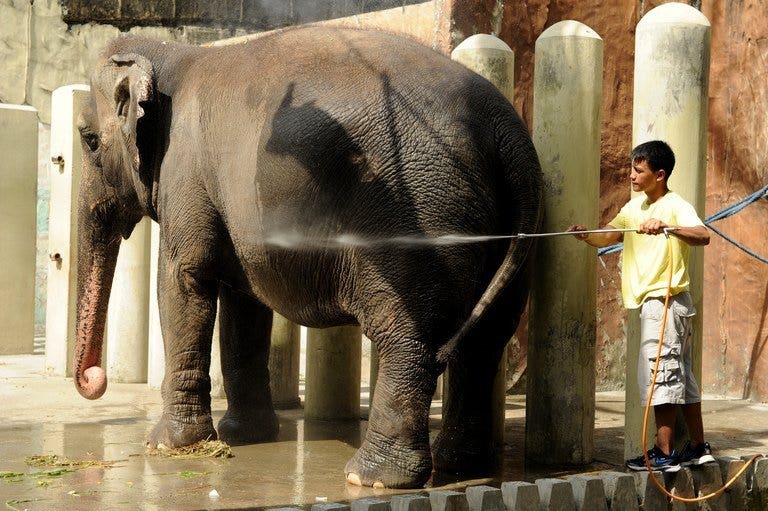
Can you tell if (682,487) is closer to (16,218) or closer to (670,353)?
(670,353)

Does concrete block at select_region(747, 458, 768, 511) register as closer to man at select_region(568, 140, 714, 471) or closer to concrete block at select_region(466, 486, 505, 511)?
man at select_region(568, 140, 714, 471)

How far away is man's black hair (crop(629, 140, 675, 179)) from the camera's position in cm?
463

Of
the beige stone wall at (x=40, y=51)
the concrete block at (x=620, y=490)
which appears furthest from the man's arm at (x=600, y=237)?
the beige stone wall at (x=40, y=51)

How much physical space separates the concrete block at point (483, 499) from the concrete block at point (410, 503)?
0.50 ft

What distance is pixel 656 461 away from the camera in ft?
15.0

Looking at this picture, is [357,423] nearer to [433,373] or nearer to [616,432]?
[616,432]

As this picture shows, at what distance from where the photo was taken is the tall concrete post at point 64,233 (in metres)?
8.19

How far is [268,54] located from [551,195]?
1329mm

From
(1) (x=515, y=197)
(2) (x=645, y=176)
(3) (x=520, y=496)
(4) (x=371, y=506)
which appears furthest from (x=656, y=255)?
(4) (x=371, y=506)

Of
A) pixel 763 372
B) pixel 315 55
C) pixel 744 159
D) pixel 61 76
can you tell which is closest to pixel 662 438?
pixel 315 55

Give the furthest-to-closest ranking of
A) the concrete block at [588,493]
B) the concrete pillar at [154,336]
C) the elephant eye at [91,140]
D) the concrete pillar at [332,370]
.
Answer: the concrete pillar at [154,336] → the concrete pillar at [332,370] → the elephant eye at [91,140] → the concrete block at [588,493]

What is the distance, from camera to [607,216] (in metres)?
7.59

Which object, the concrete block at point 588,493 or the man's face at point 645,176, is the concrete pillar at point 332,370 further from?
the concrete block at point 588,493

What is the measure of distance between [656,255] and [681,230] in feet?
0.59
